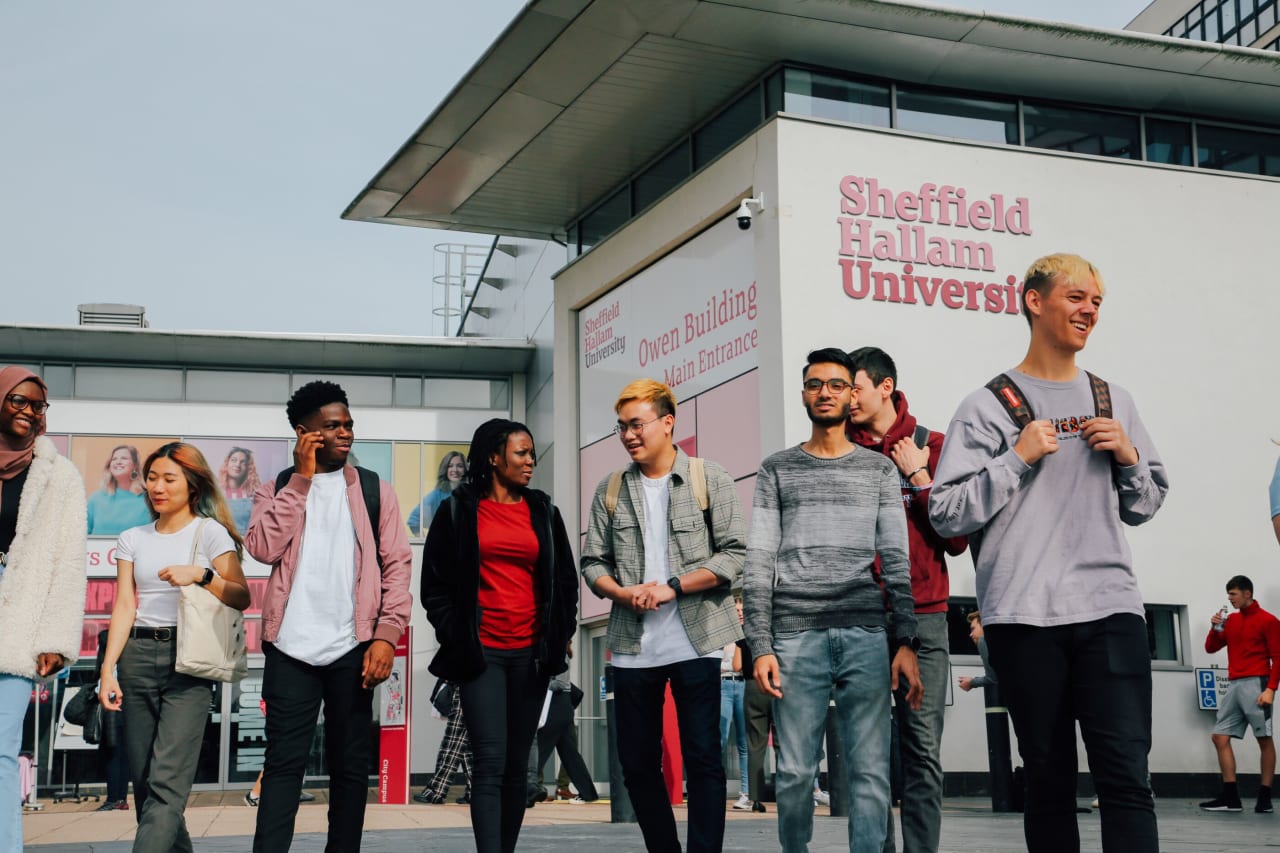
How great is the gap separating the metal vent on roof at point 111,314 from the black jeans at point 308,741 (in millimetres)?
21468

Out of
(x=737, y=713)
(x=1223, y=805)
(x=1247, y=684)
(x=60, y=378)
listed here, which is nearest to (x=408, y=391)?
(x=60, y=378)

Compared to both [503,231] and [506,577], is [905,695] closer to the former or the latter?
[506,577]

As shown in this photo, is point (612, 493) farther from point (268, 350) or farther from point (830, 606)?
point (268, 350)

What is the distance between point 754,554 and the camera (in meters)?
5.35

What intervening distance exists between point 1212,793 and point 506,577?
12262 mm

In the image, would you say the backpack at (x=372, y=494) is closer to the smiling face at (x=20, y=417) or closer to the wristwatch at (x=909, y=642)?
the smiling face at (x=20, y=417)

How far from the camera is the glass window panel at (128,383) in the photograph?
79.4 feet

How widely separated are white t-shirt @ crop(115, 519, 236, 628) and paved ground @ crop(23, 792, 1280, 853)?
2591mm

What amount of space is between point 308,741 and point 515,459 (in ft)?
4.50

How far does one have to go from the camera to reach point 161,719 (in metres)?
6.02

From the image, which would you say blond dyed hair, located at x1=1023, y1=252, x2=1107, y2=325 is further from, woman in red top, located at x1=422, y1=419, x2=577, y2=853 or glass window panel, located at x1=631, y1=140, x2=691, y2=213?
glass window panel, located at x1=631, y1=140, x2=691, y2=213

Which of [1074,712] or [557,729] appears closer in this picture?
[1074,712]

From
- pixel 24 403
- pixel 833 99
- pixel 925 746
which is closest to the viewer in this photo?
Answer: pixel 24 403

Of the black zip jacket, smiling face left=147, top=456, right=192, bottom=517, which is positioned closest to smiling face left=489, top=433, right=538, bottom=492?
the black zip jacket
